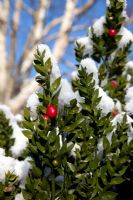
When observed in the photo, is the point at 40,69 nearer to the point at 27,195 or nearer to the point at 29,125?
the point at 29,125

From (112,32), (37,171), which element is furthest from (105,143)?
(112,32)

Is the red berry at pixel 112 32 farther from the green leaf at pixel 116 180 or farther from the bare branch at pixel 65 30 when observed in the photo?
the bare branch at pixel 65 30

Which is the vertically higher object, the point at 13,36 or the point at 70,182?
the point at 13,36

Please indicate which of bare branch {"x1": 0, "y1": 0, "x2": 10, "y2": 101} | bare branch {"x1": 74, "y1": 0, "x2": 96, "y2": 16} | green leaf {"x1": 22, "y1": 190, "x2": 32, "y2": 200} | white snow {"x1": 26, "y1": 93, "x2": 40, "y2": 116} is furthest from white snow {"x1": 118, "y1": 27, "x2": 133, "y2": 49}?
bare branch {"x1": 74, "y1": 0, "x2": 96, "y2": 16}

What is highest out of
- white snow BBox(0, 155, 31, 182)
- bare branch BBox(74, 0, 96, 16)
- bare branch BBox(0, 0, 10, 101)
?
bare branch BBox(74, 0, 96, 16)

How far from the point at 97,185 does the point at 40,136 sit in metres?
0.24

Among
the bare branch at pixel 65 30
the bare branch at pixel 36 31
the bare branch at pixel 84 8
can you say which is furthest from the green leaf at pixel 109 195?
the bare branch at pixel 84 8

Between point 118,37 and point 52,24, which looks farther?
point 52,24

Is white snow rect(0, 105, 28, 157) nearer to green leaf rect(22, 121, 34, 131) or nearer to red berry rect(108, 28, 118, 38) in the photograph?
green leaf rect(22, 121, 34, 131)

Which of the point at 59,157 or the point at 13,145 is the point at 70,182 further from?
the point at 13,145

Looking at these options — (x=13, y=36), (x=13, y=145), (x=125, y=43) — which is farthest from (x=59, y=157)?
(x=13, y=36)

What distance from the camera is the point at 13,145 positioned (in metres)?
1.72

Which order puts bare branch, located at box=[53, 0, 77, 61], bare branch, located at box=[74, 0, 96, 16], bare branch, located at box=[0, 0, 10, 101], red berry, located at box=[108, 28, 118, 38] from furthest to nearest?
bare branch, located at box=[74, 0, 96, 16]
bare branch, located at box=[53, 0, 77, 61]
bare branch, located at box=[0, 0, 10, 101]
red berry, located at box=[108, 28, 118, 38]

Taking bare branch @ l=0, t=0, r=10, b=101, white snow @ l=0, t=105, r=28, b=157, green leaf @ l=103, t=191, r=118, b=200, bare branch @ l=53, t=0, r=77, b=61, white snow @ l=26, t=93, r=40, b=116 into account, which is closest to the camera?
green leaf @ l=103, t=191, r=118, b=200
